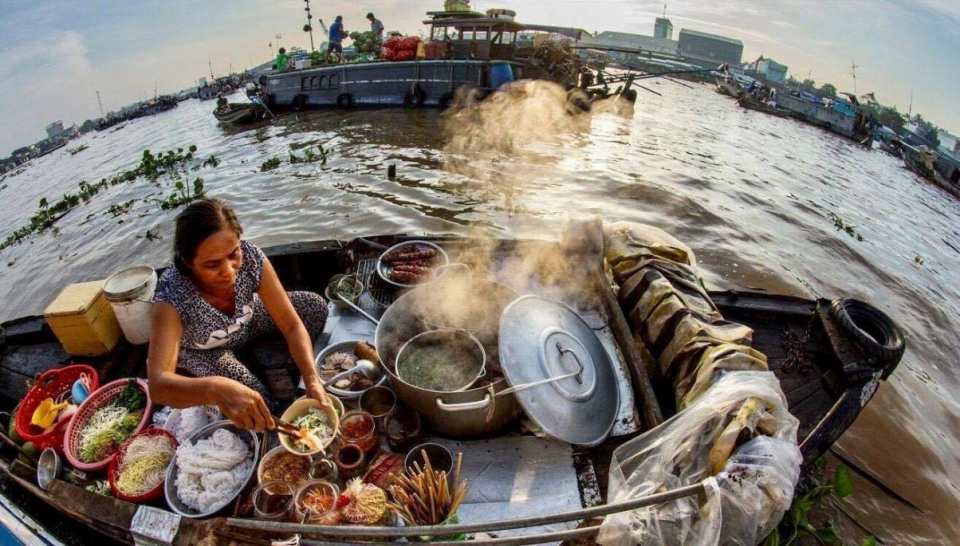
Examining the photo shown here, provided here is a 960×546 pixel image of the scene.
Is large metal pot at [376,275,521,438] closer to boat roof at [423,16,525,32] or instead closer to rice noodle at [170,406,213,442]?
rice noodle at [170,406,213,442]

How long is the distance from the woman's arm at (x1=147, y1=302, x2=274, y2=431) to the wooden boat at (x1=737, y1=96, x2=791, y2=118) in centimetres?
4537

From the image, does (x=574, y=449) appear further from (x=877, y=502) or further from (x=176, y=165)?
(x=176, y=165)

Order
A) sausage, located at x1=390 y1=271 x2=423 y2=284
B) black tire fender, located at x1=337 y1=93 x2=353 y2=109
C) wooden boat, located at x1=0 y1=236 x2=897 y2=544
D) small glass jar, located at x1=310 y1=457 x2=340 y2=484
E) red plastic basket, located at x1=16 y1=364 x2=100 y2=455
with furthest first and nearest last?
black tire fender, located at x1=337 y1=93 x2=353 y2=109 → sausage, located at x1=390 y1=271 x2=423 y2=284 → red plastic basket, located at x1=16 y1=364 x2=100 y2=455 → small glass jar, located at x1=310 y1=457 x2=340 y2=484 → wooden boat, located at x1=0 y1=236 x2=897 y2=544

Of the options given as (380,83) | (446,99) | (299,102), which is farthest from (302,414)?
(299,102)

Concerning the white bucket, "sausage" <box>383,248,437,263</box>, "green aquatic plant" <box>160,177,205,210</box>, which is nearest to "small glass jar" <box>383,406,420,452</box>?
"sausage" <box>383,248,437,263</box>

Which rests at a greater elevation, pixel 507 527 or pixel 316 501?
pixel 507 527

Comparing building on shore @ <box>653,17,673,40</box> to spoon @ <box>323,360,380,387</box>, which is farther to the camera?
building on shore @ <box>653,17,673,40</box>

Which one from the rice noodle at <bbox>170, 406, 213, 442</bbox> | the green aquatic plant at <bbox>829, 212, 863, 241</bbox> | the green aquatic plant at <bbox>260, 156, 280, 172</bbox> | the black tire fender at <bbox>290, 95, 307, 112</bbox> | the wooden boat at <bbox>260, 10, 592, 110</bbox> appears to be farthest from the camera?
the black tire fender at <bbox>290, 95, 307, 112</bbox>

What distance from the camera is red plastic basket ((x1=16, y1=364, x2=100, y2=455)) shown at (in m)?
3.26

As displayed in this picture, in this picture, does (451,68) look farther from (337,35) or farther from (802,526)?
(802,526)

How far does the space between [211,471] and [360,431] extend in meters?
0.99

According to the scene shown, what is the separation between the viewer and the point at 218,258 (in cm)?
271

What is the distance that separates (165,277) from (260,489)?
1697 millimetres

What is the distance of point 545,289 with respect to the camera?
4.52 metres
